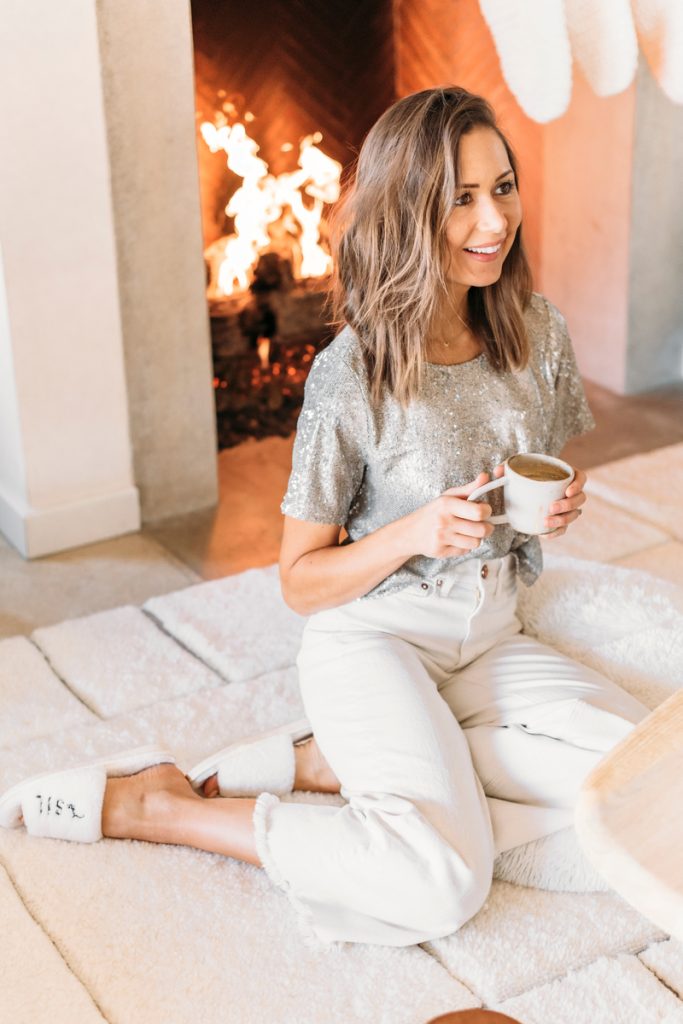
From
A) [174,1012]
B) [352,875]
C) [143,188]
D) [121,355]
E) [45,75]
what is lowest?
[174,1012]

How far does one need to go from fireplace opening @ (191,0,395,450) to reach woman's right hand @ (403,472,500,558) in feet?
5.40

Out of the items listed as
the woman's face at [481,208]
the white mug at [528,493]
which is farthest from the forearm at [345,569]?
the woman's face at [481,208]

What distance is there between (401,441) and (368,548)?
147mm

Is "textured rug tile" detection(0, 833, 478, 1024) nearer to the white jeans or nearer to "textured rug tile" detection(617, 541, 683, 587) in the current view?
the white jeans

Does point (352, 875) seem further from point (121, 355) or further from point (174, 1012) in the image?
point (121, 355)

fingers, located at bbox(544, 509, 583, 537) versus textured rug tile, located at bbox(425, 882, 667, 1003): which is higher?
fingers, located at bbox(544, 509, 583, 537)

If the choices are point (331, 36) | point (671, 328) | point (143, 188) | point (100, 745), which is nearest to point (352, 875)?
point (100, 745)

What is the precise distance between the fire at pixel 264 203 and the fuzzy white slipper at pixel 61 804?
1.67 metres

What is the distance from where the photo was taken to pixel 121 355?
2.49m

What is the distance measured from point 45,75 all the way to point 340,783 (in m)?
1.37

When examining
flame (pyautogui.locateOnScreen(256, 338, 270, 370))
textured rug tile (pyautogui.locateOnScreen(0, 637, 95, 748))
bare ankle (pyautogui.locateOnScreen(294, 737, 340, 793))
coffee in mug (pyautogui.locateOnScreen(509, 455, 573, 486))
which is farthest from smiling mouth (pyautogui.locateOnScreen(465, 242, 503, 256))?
flame (pyautogui.locateOnScreen(256, 338, 270, 370))

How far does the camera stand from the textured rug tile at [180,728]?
5.96 feet

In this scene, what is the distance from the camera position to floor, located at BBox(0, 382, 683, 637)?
238cm

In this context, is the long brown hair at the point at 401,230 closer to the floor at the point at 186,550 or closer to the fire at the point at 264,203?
the floor at the point at 186,550
